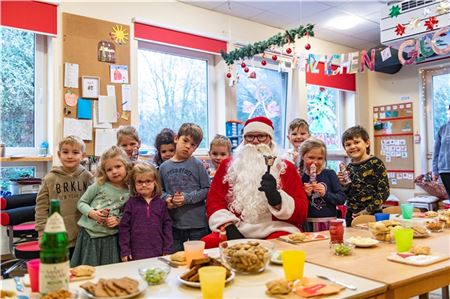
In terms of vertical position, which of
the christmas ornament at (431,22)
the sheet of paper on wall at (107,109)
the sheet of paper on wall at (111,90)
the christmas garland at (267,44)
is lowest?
the sheet of paper on wall at (107,109)

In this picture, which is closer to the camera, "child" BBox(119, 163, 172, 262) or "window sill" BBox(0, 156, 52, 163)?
"child" BBox(119, 163, 172, 262)

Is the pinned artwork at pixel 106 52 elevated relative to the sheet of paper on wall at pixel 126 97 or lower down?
elevated

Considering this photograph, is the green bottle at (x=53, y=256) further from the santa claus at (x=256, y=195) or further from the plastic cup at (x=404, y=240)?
the plastic cup at (x=404, y=240)

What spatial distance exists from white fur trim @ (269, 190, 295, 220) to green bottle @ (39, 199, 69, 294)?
1.29 metres

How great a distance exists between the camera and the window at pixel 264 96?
5195mm

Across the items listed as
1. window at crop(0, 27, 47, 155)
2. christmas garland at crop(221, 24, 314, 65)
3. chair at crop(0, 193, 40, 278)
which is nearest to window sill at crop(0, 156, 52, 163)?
window at crop(0, 27, 47, 155)

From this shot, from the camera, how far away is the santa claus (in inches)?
84.0

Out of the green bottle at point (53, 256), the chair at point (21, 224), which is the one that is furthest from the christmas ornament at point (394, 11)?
the green bottle at point (53, 256)

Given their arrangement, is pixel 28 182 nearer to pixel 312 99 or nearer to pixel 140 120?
pixel 140 120

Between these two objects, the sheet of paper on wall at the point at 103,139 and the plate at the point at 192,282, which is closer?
the plate at the point at 192,282

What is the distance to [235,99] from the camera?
Result: 4969 mm

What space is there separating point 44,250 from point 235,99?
4078 millimetres

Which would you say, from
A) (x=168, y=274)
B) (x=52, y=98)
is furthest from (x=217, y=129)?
(x=168, y=274)

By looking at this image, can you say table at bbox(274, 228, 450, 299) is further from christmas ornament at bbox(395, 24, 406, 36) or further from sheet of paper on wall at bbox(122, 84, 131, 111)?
christmas ornament at bbox(395, 24, 406, 36)
